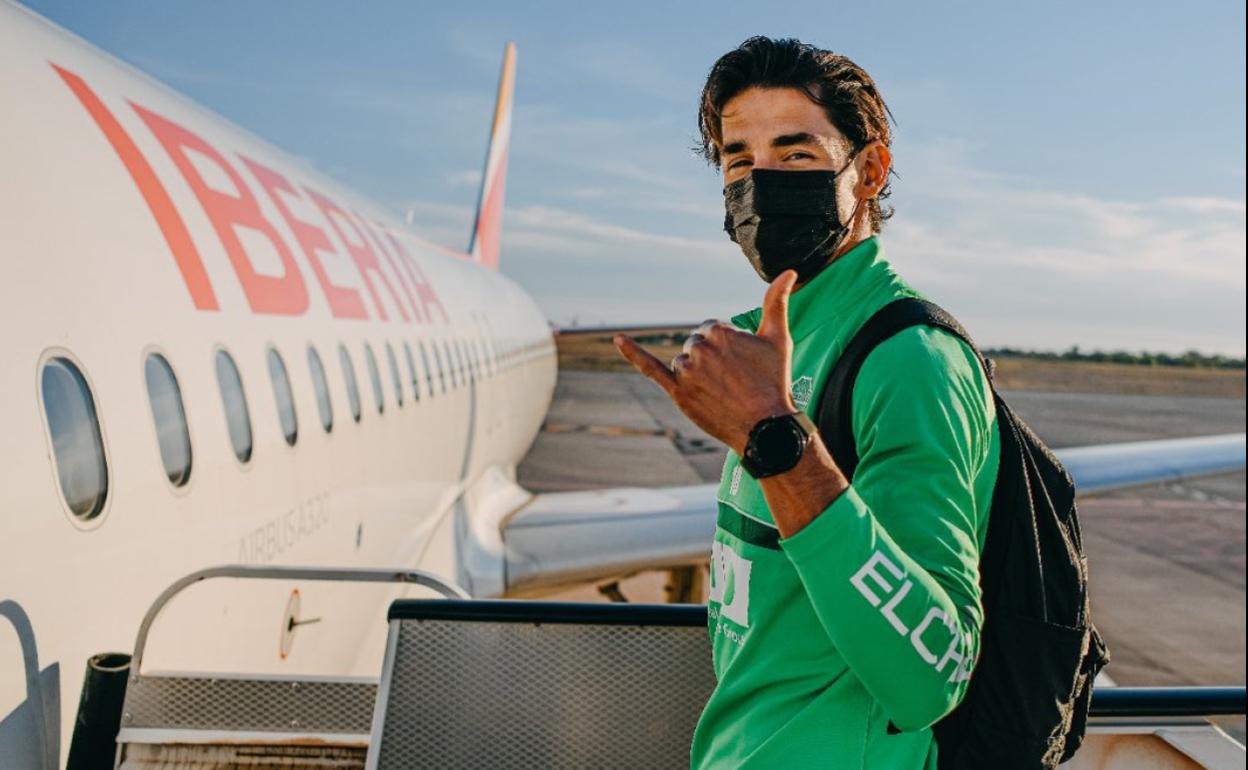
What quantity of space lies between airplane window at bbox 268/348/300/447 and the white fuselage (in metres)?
0.07

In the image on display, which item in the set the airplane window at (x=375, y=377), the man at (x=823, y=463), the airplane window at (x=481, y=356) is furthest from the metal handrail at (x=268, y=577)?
the airplane window at (x=481, y=356)

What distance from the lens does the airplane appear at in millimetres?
2654

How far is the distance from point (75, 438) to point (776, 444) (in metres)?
2.24

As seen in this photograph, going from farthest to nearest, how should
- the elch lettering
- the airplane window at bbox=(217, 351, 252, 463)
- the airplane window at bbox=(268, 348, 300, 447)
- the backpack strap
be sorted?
the airplane window at bbox=(268, 348, 300, 447) < the airplane window at bbox=(217, 351, 252, 463) < the backpack strap < the elch lettering

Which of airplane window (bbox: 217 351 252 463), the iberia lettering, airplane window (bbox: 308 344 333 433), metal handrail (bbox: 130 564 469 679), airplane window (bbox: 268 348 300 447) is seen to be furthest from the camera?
airplane window (bbox: 308 344 333 433)

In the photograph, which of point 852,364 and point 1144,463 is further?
point 1144,463

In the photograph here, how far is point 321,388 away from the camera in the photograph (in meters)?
→ 5.23

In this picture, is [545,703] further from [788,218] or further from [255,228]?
[255,228]

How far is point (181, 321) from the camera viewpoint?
12.0ft

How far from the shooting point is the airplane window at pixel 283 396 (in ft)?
14.9

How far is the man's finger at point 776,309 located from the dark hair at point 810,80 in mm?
426

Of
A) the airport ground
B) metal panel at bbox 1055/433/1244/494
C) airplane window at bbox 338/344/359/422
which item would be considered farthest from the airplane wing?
airplane window at bbox 338/344/359/422

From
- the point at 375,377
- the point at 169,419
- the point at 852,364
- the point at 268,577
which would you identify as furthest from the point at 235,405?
the point at 852,364

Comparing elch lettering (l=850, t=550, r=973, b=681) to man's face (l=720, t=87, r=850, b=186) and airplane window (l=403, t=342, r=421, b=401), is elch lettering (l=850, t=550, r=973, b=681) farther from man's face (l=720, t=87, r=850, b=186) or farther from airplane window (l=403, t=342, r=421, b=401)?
airplane window (l=403, t=342, r=421, b=401)
